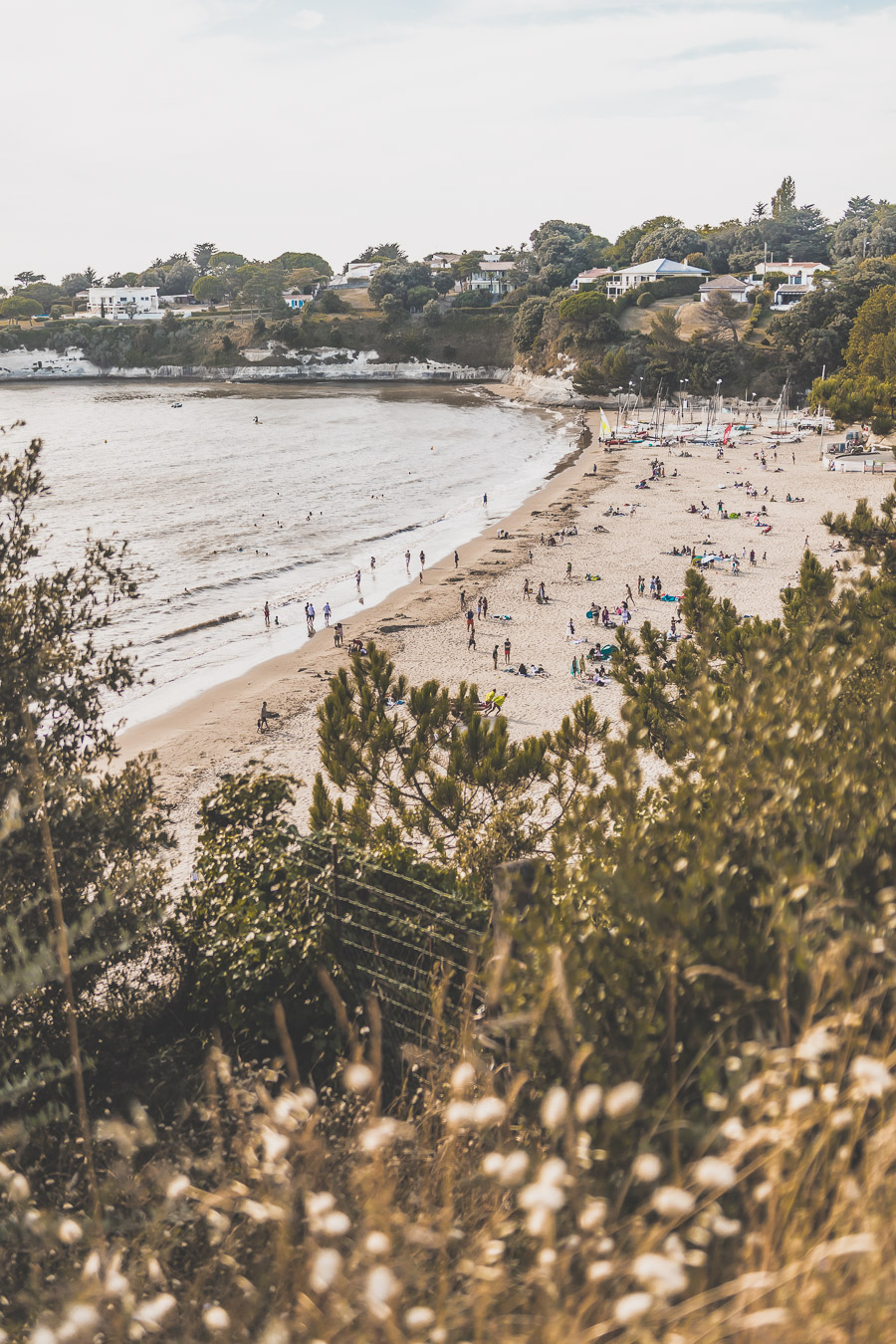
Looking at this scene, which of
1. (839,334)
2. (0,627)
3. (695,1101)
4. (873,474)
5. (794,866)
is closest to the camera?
(695,1101)

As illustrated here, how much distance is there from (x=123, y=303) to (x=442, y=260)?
57384mm

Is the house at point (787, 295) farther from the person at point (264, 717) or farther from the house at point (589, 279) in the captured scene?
the person at point (264, 717)

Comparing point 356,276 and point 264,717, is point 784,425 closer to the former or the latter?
point 264,717

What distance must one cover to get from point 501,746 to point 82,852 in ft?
16.9

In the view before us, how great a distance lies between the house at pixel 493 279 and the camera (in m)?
135

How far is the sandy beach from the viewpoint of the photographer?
21.7 metres

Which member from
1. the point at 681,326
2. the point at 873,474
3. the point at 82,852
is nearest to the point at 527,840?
the point at 82,852

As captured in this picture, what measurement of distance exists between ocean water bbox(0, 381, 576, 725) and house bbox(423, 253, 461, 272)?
7197 centimetres

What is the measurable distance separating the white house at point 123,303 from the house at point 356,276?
30.4 meters

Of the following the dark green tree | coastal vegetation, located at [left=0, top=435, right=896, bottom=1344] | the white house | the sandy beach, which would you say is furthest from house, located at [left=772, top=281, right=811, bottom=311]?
the dark green tree

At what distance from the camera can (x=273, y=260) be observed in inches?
7662

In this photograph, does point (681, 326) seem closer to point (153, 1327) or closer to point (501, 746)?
point (501, 746)

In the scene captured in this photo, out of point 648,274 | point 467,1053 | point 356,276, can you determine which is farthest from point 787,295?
point 467,1053

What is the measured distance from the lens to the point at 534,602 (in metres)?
32.0
